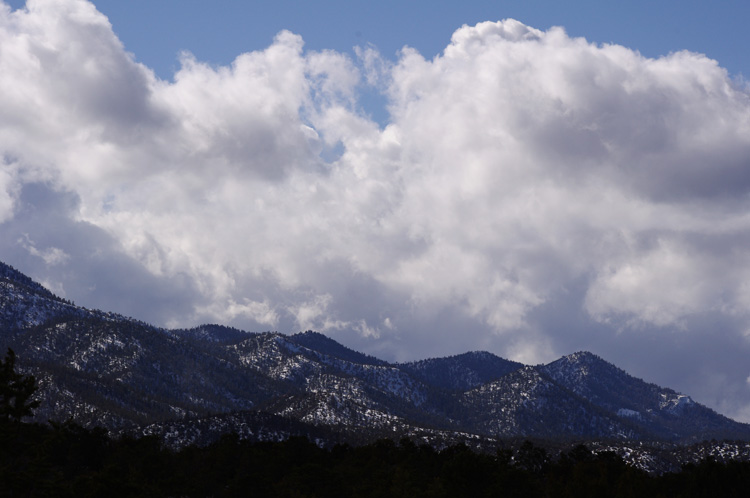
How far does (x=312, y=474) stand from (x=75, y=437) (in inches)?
2128

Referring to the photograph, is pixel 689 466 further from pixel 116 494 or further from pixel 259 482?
pixel 116 494

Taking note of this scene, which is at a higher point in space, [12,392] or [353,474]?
[353,474]

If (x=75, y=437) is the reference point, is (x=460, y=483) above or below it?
above

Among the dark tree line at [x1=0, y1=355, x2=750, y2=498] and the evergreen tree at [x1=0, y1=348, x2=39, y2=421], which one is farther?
the dark tree line at [x1=0, y1=355, x2=750, y2=498]

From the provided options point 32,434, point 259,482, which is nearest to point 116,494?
point 32,434

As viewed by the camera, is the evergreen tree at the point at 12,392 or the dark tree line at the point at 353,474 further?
the dark tree line at the point at 353,474

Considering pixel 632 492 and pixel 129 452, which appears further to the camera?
pixel 129 452

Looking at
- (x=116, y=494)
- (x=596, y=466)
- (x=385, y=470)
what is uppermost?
(x=596, y=466)

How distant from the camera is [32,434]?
80.2 metres

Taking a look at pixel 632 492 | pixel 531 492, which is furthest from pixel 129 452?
pixel 632 492

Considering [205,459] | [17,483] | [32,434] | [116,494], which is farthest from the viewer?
[205,459]

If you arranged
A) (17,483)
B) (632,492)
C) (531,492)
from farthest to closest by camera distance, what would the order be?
(531,492) → (632,492) → (17,483)

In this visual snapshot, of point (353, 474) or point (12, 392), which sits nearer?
point (12, 392)

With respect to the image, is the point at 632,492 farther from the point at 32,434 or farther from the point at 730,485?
the point at 32,434
